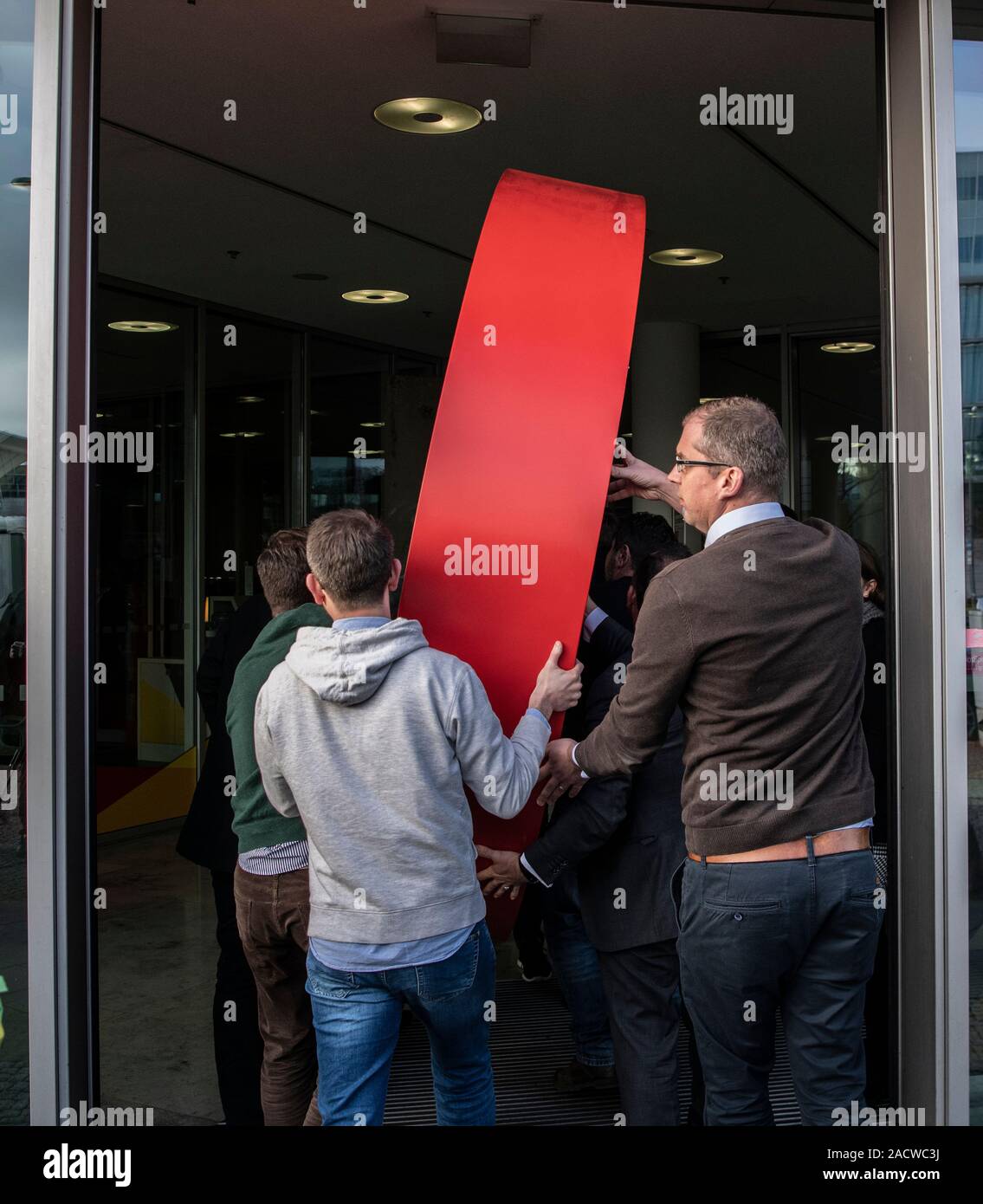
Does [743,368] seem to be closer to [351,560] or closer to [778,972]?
[351,560]

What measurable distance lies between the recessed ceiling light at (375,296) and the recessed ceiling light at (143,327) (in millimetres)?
1135

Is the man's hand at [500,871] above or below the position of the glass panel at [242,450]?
below

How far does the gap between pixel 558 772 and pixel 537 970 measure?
2.25 m

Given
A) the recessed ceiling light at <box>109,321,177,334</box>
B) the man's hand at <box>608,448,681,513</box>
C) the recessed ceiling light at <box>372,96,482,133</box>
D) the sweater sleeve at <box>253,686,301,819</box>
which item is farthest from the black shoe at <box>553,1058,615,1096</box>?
Result: the recessed ceiling light at <box>109,321,177,334</box>

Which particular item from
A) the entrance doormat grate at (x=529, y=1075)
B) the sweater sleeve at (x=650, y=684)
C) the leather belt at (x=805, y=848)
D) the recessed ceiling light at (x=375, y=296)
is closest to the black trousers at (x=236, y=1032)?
the entrance doormat grate at (x=529, y=1075)

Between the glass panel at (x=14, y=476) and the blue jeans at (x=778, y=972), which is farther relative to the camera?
the glass panel at (x=14, y=476)

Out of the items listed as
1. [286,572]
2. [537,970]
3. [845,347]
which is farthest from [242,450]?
[286,572]

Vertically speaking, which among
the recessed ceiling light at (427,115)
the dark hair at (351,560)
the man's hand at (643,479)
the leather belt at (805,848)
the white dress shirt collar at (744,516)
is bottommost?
the leather belt at (805,848)

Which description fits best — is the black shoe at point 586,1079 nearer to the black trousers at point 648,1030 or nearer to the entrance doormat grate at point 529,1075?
the entrance doormat grate at point 529,1075

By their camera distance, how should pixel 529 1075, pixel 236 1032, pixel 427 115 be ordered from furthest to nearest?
pixel 427 115
pixel 529 1075
pixel 236 1032

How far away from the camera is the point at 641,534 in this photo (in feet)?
12.5

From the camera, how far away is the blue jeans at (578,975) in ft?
12.0

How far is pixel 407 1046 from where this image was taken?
402 centimetres

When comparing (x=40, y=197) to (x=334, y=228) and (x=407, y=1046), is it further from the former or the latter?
(x=334, y=228)
